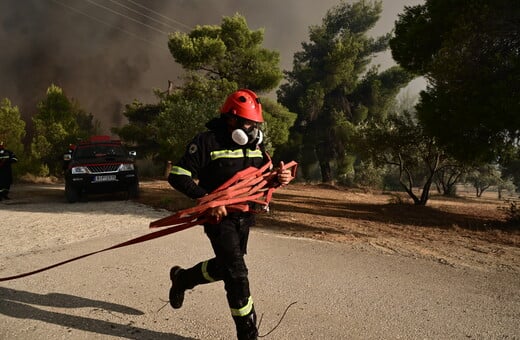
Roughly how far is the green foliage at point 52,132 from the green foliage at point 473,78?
67.5ft

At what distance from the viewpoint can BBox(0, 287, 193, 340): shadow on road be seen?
2940 millimetres

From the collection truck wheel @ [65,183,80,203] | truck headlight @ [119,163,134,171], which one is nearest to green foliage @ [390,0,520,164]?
truck headlight @ [119,163,134,171]

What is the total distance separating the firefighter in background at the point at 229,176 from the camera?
8.76 ft

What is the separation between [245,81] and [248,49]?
2.14 m

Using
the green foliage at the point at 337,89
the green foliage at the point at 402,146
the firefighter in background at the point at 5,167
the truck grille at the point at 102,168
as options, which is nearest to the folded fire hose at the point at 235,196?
the truck grille at the point at 102,168

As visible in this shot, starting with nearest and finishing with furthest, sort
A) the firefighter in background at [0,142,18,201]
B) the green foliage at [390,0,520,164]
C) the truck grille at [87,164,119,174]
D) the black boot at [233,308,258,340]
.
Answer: the black boot at [233,308,258,340], the green foliage at [390,0,520,164], the truck grille at [87,164,119,174], the firefighter in background at [0,142,18,201]

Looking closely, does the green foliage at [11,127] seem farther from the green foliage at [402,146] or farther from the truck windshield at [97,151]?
the green foliage at [402,146]

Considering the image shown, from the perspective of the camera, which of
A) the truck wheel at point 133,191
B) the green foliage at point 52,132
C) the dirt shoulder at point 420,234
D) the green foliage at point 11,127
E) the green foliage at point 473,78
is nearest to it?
the dirt shoulder at point 420,234


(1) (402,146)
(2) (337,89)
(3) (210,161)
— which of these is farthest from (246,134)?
(2) (337,89)

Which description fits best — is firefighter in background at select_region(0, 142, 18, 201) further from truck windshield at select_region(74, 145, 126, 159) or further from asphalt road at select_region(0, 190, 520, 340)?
asphalt road at select_region(0, 190, 520, 340)

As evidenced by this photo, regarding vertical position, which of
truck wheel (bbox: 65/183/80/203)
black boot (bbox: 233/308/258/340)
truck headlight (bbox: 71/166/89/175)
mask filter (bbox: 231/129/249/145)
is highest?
mask filter (bbox: 231/129/249/145)

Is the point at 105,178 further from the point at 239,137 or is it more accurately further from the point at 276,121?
the point at 276,121

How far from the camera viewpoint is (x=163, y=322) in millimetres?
3137

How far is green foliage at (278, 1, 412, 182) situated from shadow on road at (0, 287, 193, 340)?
92.7 feet
